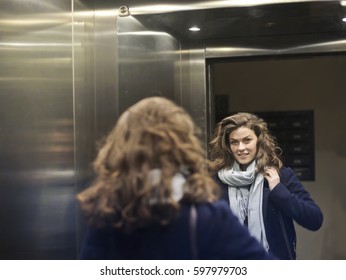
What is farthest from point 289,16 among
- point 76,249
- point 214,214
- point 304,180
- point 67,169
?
point 76,249

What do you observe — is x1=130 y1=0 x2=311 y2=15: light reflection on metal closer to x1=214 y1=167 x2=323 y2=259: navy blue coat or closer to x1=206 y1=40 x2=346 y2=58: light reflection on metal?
x1=206 y1=40 x2=346 y2=58: light reflection on metal

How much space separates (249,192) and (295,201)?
0.11 m

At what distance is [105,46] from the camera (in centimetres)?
132

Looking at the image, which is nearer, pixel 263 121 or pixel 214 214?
pixel 214 214

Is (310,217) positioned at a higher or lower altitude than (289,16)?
lower

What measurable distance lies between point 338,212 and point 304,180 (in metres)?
0.11

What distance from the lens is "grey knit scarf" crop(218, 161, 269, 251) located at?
1196 millimetres

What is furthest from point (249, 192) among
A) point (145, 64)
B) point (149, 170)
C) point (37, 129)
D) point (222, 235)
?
point (37, 129)

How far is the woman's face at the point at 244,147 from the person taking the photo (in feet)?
3.94

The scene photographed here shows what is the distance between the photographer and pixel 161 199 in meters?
1.08

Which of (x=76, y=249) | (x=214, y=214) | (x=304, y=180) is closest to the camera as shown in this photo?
(x=214, y=214)

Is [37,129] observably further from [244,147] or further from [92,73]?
[244,147]
